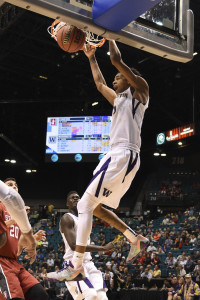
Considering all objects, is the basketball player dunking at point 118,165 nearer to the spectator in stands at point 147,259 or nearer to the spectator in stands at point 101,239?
the spectator in stands at point 147,259

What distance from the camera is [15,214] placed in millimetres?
3076

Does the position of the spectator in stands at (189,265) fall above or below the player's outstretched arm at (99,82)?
below

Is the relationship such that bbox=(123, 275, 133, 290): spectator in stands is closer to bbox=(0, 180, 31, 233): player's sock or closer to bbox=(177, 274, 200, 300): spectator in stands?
bbox=(177, 274, 200, 300): spectator in stands

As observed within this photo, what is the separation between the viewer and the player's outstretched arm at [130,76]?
4559mm

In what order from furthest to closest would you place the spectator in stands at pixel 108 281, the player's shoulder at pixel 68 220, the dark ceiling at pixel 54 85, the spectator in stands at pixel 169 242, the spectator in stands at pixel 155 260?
1. the dark ceiling at pixel 54 85
2. the spectator in stands at pixel 169 242
3. the spectator in stands at pixel 155 260
4. the spectator in stands at pixel 108 281
5. the player's shoulder at pixel 68 220

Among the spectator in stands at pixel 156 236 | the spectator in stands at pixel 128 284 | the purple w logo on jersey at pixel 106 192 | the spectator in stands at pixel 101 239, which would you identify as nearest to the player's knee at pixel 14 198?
the purple w logo on jersey at pixel 106 192

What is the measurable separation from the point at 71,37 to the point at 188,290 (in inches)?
353

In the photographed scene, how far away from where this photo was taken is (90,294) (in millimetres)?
6336

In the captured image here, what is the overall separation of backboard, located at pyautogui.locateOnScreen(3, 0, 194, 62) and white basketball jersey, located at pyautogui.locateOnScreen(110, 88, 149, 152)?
524mm

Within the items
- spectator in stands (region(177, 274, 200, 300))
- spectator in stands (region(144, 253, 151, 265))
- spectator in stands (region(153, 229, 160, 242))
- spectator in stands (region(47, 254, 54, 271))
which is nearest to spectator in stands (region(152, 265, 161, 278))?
spectator in stands (region(144, 253, 151, 265))

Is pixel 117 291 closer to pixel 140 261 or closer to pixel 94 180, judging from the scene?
pixel 140 261

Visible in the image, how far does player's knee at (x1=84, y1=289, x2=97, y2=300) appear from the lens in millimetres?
6320

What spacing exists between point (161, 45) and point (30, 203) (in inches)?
988

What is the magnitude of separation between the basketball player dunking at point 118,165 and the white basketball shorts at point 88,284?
159cm
